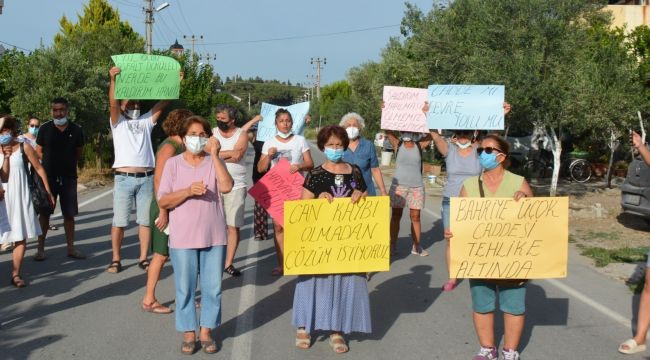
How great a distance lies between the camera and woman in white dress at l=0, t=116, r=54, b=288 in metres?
7.27

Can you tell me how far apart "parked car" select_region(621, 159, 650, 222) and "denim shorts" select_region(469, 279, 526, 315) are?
22.0ft

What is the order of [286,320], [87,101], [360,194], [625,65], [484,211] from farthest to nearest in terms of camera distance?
1. [87,101]
2. [625,65]
3. [286,320]
4. [360,194]
5. [484,211]

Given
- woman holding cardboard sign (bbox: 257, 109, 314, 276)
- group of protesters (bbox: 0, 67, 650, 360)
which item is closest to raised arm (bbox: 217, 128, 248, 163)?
group of protesters (bbox: 0, 67, 650, 360)

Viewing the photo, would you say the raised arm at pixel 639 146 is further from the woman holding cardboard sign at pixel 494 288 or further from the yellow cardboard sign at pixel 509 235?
the woman holding cardboard sign at pixel 494 288

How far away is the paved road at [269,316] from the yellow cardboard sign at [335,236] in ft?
2.21

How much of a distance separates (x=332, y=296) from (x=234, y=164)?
8.64ft

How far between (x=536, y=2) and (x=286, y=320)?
392 inches

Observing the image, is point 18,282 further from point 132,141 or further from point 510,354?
point 510,354

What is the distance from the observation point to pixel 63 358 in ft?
17.3

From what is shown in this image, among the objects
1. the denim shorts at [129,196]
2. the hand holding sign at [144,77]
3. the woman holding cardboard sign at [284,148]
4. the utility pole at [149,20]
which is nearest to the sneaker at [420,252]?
the woman holding cardboard sign at [284,148]

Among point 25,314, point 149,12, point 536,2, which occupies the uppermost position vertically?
point 149,12

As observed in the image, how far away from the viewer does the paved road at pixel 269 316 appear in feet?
18.1

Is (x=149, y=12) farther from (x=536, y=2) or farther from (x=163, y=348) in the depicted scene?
Result: (x=163, y=348)

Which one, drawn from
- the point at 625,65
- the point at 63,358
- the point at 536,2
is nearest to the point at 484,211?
the point at 63,358
